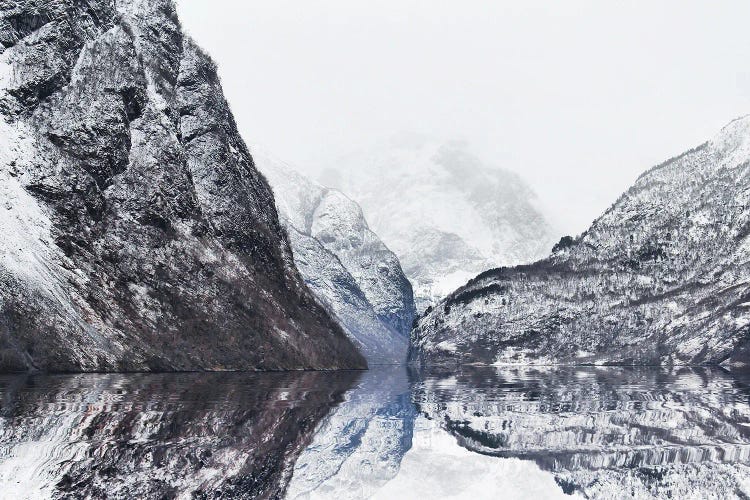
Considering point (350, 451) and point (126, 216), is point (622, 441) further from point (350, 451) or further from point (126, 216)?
point (126, 216)

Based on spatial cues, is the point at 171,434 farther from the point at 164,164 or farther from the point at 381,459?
the point at 164,164

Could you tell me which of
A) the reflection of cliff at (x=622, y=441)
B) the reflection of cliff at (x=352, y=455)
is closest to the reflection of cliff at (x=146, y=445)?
the reflection of cliff at (x=352, y=455)

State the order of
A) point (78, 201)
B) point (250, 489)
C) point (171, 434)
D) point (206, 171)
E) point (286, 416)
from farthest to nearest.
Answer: point (206, 171) → point (78, 201) → point (286, 416) → point (171, 434) → point (250, 489)

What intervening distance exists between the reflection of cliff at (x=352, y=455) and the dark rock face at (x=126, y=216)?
63452mm

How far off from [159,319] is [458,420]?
85.1 m

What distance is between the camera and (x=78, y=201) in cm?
12188

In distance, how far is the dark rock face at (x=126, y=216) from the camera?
103812mm

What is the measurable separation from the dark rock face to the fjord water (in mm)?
49814

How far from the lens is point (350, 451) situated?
3516 centimetres

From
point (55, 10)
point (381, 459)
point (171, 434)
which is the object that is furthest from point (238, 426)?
point (55, 10)

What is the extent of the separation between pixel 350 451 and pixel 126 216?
110 m

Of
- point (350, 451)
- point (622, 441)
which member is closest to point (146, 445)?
point (350, 451)

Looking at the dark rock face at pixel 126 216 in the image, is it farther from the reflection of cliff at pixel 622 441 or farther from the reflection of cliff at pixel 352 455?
the reflection of cliff at pixel 622 441

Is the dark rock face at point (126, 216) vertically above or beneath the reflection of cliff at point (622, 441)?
above
